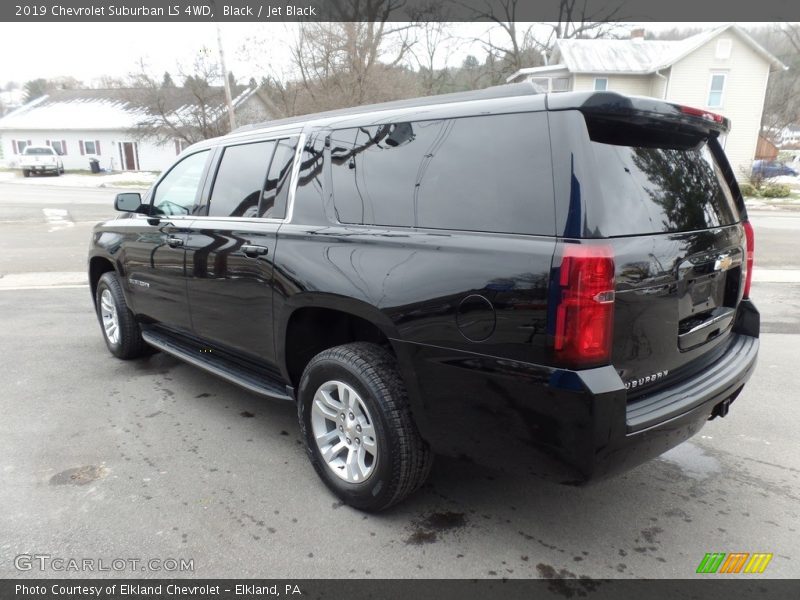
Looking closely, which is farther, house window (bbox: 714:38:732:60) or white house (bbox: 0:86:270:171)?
white house (bbox: 0:86:270:171)

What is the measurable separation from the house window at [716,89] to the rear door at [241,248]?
3194 cm

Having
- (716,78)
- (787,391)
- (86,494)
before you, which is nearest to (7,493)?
(86,494)

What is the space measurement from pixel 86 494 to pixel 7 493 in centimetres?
43

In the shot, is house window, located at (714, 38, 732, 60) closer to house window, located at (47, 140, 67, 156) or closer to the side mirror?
the side mirror

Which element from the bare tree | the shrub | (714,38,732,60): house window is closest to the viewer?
the shrub

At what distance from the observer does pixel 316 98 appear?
2528cm

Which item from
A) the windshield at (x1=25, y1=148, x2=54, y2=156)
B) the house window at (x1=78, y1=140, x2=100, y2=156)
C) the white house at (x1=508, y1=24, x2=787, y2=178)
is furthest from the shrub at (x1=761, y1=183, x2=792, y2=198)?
the house window at (x1=78, y1=140, x2=100, y2=156)

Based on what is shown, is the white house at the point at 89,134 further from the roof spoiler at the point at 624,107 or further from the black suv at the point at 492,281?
the roof spoiler at the point at 624,107

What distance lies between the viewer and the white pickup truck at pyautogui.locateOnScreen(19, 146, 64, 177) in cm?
3625

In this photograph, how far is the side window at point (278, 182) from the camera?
3197 millimetres

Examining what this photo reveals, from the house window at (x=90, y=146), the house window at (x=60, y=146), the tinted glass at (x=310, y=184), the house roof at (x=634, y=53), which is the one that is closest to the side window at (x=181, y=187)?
the tinted glass at (x=310, y=184)

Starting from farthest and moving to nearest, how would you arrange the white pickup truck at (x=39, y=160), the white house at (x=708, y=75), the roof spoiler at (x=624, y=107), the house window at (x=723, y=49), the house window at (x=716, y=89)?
the white pickup truck at (x=39, y=160), the house window at (x=716, y=89), the house window at (x=723, y=49), the white house at (x=708, y=75), the roof spoiler at (x=624, y=107)

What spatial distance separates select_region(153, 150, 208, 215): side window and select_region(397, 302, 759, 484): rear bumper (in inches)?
93.1

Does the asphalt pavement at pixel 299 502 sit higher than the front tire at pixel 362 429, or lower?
lower
